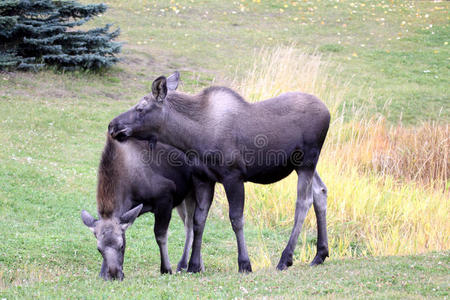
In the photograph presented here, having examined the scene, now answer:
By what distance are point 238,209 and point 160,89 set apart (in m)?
1.80

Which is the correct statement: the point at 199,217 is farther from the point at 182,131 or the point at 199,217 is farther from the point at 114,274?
the point at 114,274

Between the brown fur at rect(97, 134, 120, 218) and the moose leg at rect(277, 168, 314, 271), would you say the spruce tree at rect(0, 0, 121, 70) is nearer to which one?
the brown fur at rect(97, 134, 120, 218)

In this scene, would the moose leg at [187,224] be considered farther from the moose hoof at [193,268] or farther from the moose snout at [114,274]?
the moose snout at [114,274]

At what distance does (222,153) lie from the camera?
777 centimetres

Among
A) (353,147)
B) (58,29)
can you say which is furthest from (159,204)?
(58,29)

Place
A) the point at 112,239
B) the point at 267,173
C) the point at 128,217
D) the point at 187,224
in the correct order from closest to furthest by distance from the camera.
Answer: the point at 112,239, the point at 128,217, the point at 267,173, the point at 187,224

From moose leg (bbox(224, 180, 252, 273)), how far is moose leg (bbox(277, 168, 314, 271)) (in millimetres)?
552

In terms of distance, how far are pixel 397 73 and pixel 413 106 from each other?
4210mm

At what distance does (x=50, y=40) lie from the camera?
1967 centimetres

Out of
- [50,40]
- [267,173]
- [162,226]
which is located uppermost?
[267,173]

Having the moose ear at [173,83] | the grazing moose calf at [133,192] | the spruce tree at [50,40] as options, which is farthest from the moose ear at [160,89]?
the spruce tree at [50,40]

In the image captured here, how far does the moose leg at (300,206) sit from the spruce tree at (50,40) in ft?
44.1

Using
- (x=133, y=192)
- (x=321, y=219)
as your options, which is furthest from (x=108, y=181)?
(x=321, y=219)

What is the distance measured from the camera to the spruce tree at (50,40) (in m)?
19.6
